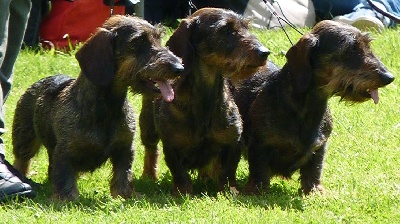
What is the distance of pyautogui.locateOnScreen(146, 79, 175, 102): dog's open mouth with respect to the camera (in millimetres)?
6398

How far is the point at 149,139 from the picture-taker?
7535 millimetres

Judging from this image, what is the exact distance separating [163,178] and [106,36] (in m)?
1.53

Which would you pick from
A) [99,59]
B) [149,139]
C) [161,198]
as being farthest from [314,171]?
[99,59]

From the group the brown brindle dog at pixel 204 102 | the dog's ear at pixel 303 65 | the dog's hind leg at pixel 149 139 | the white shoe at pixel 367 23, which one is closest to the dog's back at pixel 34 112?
the dog's hind leg at pixel 149 139

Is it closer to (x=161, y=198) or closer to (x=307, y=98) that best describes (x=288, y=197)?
(x=307, y=98)

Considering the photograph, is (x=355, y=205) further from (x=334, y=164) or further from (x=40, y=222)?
(x=40, y=222)

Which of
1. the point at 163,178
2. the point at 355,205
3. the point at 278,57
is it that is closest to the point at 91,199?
the point at 163,178

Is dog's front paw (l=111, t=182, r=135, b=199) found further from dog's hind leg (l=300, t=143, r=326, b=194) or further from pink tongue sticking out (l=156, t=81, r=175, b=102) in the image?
dog's hind leg (l=300, t=143, r=326, b=194)

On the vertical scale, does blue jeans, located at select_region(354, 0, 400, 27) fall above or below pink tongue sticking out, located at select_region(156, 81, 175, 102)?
below

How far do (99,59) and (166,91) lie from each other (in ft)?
1.69

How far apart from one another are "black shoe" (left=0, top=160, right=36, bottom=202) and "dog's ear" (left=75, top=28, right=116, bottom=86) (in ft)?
2.91

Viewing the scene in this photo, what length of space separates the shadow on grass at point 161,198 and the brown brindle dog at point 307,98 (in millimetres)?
214

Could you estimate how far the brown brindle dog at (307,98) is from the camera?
21.9 feet

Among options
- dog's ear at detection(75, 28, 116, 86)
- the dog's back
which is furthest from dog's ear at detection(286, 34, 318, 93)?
the dog's back
